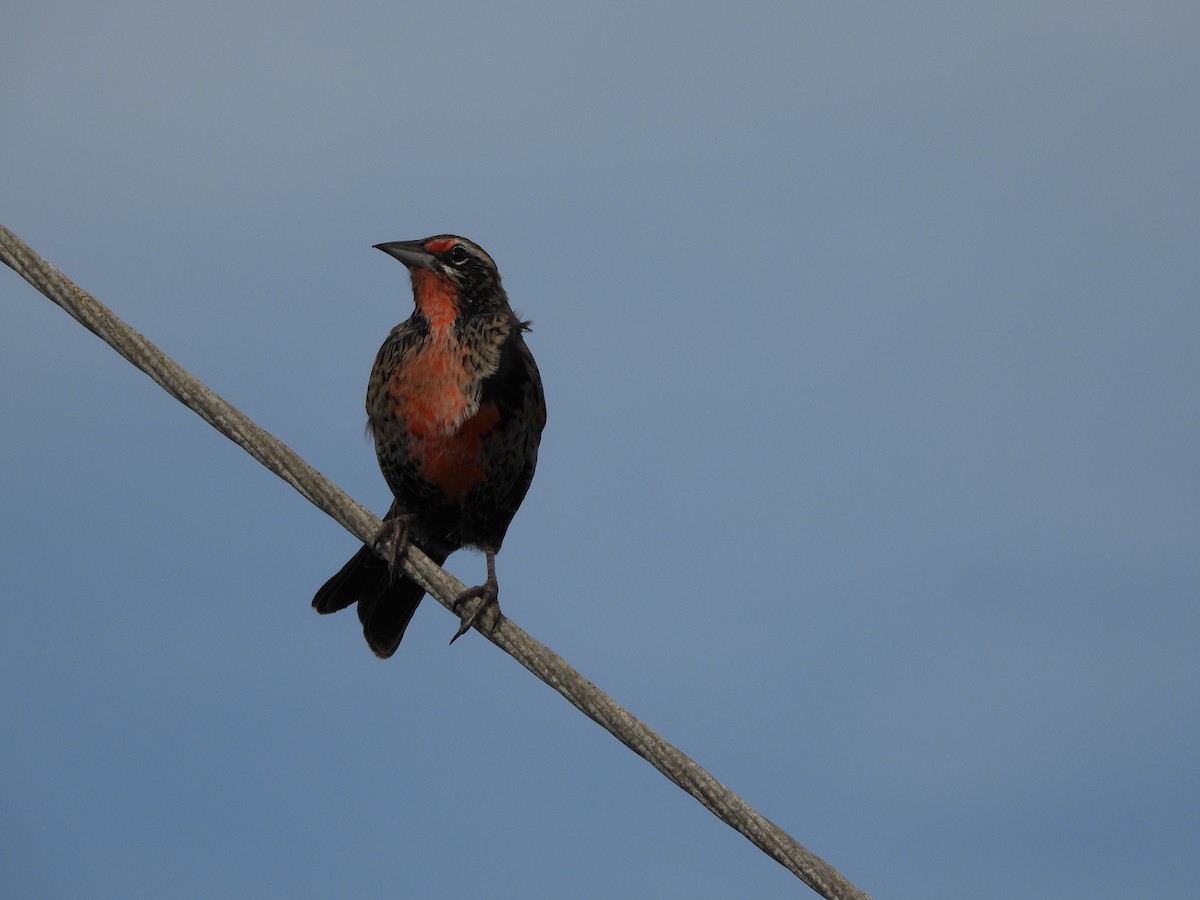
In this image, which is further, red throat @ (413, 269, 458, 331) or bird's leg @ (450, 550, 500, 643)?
red throat @ (413, 269, 458, 331)

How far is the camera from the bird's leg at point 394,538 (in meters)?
6.07

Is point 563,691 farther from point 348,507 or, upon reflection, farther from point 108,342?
point 108,342

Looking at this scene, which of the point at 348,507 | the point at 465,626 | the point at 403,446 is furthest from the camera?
the point at 403,446

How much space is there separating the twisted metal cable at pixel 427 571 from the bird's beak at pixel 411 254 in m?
1.65

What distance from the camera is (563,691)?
4438mm

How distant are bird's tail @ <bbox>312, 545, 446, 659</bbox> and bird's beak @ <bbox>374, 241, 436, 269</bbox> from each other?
1.25 metres

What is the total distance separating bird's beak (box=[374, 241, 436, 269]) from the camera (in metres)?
6.35

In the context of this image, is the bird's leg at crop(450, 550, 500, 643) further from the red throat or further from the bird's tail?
the red throat

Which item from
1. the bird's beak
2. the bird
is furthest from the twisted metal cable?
the bird's beak

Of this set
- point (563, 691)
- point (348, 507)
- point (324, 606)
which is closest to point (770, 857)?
point (563, 691)

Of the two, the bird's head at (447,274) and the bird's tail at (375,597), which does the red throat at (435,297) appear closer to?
the bird's head at (447,274)

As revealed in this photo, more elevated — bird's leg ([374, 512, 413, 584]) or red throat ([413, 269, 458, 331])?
red throat ([413, 269, 458, 331])

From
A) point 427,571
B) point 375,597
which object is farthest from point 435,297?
point 427,571

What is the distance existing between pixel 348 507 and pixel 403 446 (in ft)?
4.22
